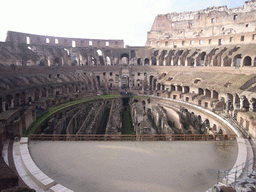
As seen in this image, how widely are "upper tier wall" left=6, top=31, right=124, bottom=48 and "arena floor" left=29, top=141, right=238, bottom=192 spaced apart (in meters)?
29.1

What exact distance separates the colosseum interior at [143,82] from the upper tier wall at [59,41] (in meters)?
0.18

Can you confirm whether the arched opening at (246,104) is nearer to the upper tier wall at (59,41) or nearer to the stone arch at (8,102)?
the stone arch at (8,102)

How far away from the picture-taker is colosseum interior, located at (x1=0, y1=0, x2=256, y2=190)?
17.8 meters

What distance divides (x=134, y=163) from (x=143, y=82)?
2589cm

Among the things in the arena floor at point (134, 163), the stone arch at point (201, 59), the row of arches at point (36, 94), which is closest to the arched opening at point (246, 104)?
the arena floor at point (134, 163)

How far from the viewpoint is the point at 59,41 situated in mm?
39812

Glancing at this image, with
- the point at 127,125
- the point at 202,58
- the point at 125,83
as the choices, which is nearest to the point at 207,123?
the point at 127,125

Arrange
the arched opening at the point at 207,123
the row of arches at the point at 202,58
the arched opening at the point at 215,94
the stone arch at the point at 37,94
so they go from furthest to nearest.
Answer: the row of arches at the point at 202,58, the stone arch at the point at 37,94, the arched opening at the point at 215,94, the arched opening at the point at 207,123

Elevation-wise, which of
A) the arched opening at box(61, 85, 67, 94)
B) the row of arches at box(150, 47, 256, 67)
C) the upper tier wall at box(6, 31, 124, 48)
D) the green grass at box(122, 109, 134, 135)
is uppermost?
the upper tier wall at box(6, 31, 124, 48)

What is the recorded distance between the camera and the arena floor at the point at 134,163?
7965mm

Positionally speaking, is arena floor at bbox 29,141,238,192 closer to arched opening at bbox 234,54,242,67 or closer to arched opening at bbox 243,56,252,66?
arched opening at bbox 243,56,252,66

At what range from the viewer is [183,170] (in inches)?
354

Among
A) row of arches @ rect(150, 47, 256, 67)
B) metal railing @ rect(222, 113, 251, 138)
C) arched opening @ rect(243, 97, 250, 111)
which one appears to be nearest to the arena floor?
metal railing @ rect(222, 113, 251, 138)

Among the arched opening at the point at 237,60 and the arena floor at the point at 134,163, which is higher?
the arched opening at the point at 237,60
